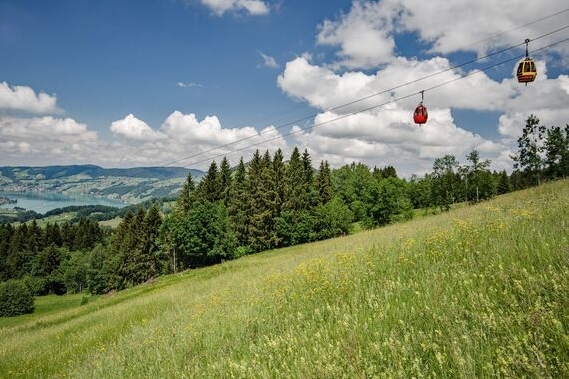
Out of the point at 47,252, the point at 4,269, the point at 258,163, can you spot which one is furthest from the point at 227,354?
the point at 4,269

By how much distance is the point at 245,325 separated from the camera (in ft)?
22.0

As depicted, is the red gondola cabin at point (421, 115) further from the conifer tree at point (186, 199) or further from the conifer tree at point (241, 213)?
the conifer tree at point (186, 199)

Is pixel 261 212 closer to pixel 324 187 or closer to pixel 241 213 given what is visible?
pixel 241 213

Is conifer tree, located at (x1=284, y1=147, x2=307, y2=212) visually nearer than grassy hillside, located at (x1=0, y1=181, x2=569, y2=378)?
No

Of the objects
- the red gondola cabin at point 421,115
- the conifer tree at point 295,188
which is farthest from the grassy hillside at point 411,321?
the conifer tree at point 295,188

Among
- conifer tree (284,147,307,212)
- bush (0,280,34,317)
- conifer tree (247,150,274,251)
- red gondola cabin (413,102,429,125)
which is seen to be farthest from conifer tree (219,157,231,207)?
red gondola cabin (413,102,429,125)

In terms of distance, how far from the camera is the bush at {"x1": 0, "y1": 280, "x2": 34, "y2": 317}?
8044cm

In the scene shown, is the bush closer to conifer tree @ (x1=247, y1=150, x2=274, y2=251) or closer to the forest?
the forest

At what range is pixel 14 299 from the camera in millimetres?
81500

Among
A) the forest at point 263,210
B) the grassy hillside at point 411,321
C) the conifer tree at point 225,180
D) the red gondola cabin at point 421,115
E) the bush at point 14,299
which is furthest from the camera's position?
the bush at point 14,299

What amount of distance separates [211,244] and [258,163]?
63.0 ft

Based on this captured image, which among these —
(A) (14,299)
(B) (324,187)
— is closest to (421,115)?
(B) (324,187)


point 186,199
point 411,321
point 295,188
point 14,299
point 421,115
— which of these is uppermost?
Result: point 421,115

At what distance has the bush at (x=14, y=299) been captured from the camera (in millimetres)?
80438
